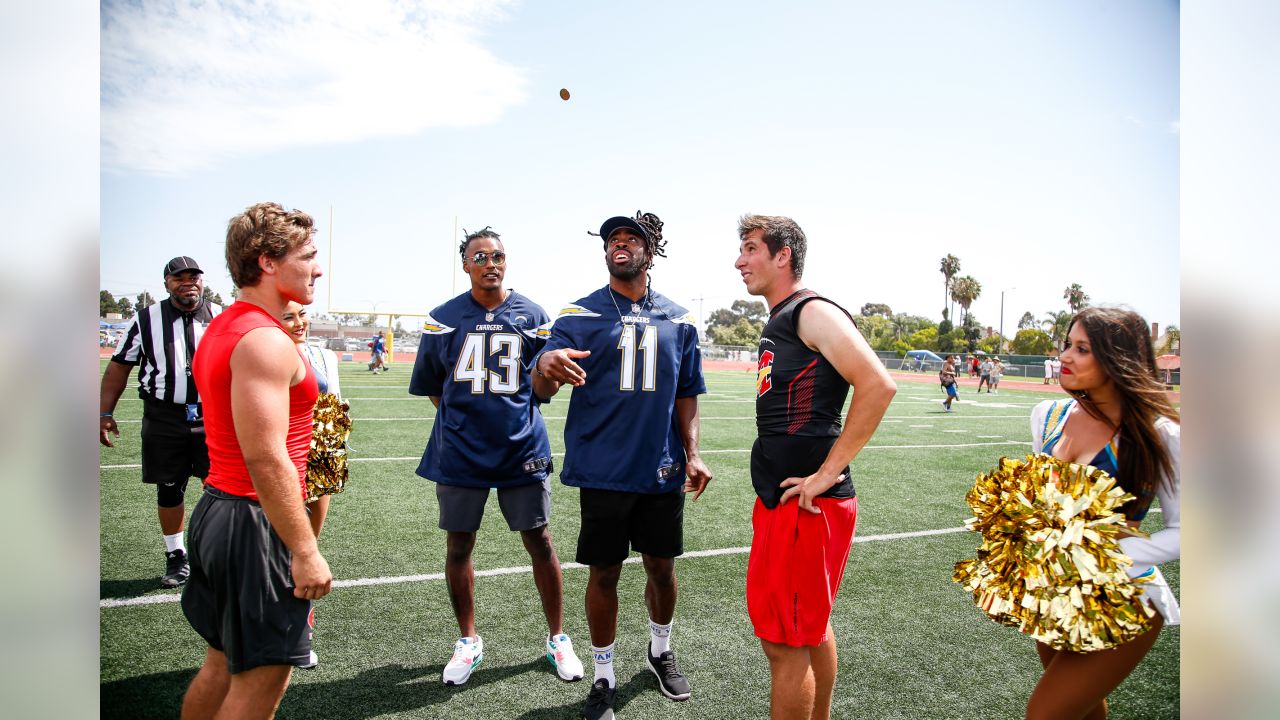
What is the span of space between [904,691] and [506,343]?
254 centimetres

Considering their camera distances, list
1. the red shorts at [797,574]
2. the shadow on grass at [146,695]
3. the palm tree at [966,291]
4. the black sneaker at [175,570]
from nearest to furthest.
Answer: the red shorts at [797,574] → the shadow on grass at [146,695] → the black sneaker at [175,570] → the palm tree at [966,291]

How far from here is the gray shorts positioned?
3566mm

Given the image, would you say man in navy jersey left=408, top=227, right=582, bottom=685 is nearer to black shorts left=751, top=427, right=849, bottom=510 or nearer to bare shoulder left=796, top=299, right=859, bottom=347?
black shorts left=751, top=427, right=849, bottom=510

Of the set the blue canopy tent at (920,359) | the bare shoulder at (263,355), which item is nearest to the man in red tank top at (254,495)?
the bare shoulder at (263,355)

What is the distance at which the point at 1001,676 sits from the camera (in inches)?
137

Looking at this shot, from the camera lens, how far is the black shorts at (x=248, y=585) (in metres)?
2.00

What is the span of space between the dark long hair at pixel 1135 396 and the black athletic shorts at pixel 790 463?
2.85ft

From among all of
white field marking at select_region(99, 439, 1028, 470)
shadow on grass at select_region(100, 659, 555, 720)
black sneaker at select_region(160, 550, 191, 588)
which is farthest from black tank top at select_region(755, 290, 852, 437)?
white field marking at select_region(99, 439, 1028, 470)

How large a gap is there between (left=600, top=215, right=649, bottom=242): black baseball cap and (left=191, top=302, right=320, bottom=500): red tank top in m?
1.69

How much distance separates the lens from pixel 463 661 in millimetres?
3354

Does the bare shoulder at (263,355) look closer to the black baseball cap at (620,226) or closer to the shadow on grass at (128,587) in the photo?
the black baseball cap at (620,226)

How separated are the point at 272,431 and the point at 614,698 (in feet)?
6.70
